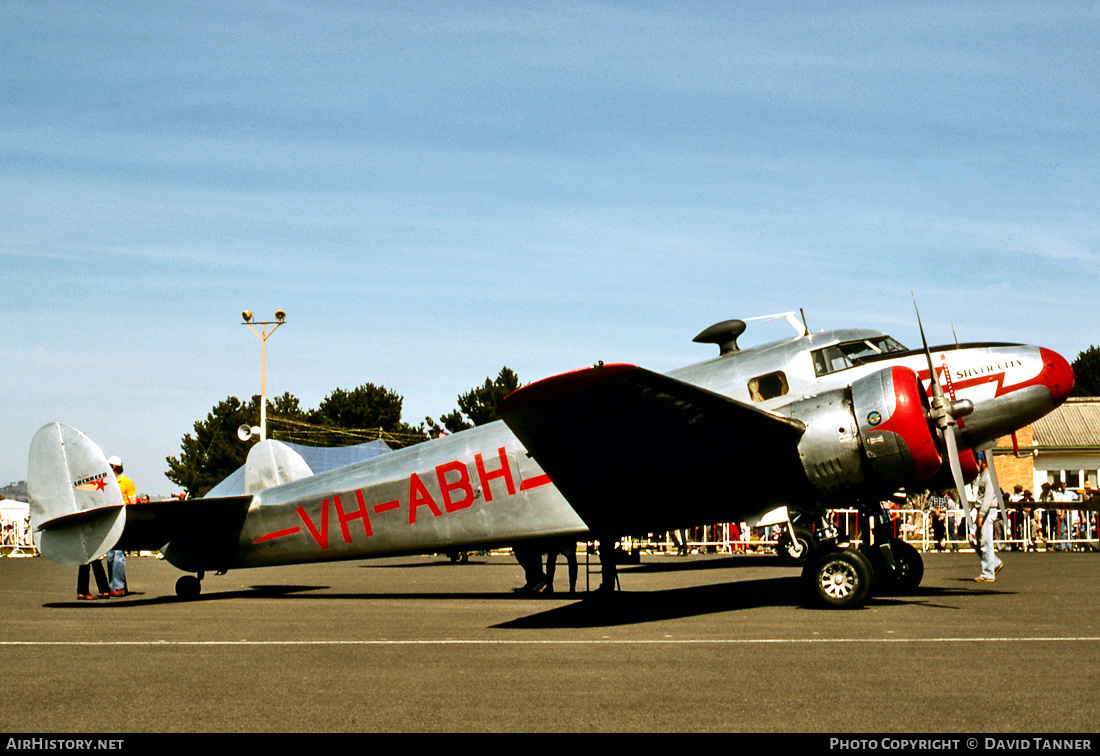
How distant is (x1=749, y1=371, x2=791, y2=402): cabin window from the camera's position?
12.0 meters

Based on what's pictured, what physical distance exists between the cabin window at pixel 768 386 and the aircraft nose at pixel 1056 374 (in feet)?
9.63

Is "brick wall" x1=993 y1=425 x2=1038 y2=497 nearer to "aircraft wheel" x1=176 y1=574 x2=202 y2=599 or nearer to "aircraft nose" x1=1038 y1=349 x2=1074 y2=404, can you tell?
"aircraft nose" x1=1038 y1=349 x2=1074 y2=404

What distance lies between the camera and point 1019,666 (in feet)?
22.6

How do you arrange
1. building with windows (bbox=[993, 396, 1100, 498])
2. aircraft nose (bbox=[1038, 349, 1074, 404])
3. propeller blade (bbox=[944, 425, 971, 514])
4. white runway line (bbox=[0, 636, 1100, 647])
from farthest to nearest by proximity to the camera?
building with windows (bbox=[993, 396, 1100, 498]) → aircraft nose (bbox=[1038, 349, 1074, 404]) → propeller blade (bbox=[944, 425, 971, 514]) → white runway line (bbox=[0, 636, 1100, 647])

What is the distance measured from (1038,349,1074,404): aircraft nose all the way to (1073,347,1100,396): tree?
245ft

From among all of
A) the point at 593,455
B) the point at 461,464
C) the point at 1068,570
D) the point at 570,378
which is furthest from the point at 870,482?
the point at 1068,570

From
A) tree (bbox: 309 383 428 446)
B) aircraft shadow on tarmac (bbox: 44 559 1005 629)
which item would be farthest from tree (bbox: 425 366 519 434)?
aircraft shadow on tarmac (bbox: 44 559 1005 629)

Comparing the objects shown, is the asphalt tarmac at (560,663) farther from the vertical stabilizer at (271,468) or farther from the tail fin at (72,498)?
the vertical stabilizer at (271,468)

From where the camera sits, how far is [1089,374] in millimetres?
79625

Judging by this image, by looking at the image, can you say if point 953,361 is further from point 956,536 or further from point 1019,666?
point 956,536

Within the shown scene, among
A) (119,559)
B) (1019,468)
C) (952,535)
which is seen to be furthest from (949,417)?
(1019,468)

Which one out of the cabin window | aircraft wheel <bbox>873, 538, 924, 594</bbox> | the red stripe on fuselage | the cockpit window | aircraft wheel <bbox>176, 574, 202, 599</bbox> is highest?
the cockpit window

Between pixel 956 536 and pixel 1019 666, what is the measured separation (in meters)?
23.9

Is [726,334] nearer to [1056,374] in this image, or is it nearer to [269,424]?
[1056,374]
